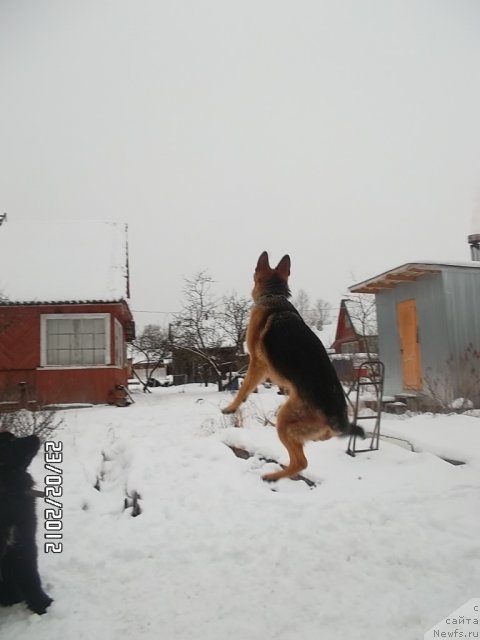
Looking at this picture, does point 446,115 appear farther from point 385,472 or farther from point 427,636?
point 385,472

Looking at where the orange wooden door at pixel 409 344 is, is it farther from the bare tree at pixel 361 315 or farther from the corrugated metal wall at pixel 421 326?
the bare tree at pixel 361 315

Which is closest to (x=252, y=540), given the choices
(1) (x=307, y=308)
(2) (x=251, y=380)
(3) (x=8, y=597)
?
(3) (x=8, y=597)

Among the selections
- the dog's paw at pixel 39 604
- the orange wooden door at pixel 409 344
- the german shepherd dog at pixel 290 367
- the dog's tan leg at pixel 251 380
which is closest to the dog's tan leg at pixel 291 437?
the german shepherd dog at pixel 290 367

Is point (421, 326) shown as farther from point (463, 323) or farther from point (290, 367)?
point (290, 367)

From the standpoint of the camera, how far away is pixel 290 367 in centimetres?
134

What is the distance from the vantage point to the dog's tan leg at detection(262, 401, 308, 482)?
1442mm

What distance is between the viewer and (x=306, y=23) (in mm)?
2359

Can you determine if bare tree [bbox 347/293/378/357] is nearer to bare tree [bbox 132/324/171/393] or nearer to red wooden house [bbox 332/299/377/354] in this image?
red wooden house [bbox 332/299/377/354]

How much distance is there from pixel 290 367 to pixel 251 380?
0.51ft

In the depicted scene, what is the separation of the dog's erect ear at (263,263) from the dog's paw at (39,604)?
11.6 ft

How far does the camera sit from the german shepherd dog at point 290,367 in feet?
4.42

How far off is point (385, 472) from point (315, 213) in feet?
18.0

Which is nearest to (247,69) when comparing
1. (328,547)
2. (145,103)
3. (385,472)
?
(145,103)
